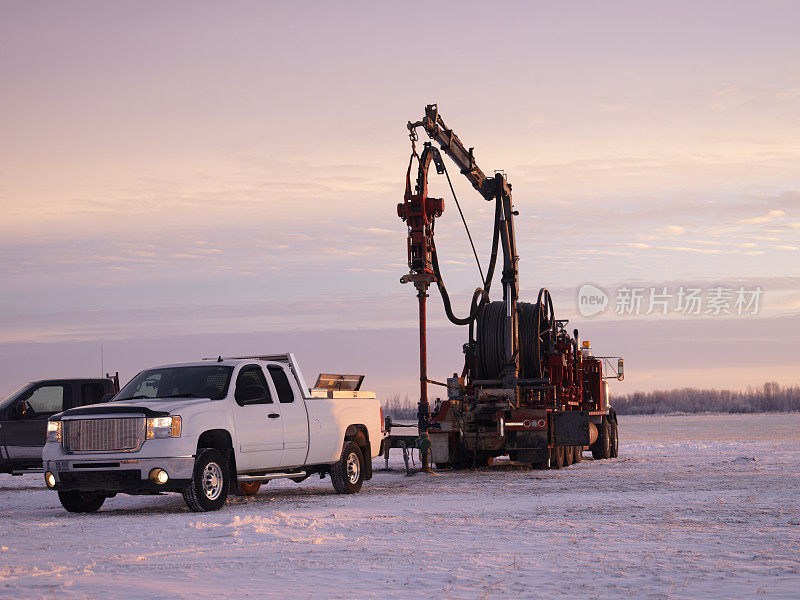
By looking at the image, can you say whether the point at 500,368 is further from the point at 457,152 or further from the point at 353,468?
the point at 353,468

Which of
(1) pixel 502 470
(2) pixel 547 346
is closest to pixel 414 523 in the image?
(1) pixel 502 470

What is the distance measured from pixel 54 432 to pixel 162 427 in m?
1.84

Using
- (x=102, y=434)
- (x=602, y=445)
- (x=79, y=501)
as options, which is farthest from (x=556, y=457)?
(x=102, y=434)

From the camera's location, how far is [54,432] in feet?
54.3

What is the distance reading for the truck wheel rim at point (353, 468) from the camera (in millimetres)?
19672

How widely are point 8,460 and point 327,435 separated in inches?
300

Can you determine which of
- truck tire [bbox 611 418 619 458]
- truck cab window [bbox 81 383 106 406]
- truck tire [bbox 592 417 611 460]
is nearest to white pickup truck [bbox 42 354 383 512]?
truck cab window [bbox 81 383 106 406]

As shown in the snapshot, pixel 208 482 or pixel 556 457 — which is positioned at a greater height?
pixel 208 482

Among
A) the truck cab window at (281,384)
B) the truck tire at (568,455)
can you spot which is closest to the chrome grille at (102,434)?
the truck cab window at (281,384)

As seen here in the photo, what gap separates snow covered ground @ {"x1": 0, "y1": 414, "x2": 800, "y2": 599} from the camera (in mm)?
9578

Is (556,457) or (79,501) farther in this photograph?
(556,457)

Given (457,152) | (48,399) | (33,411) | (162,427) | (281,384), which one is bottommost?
(162,427)

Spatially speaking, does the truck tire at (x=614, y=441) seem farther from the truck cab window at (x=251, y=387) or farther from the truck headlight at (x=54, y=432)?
the truck headlight at (x=54, y=432)

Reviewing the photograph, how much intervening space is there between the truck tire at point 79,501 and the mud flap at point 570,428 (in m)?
12.9
